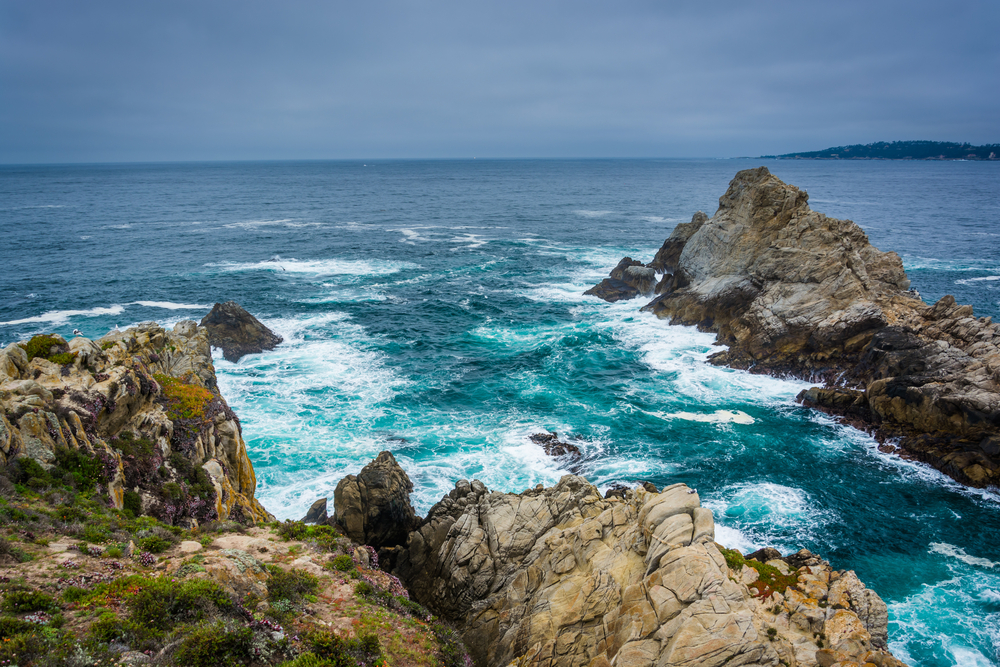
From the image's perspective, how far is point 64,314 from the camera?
54562 millimetres

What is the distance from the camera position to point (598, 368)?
47.2 metres

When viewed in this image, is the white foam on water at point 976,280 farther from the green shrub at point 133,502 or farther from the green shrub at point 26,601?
the green shrub at point 26,601

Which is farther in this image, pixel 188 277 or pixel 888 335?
pixel 188 277

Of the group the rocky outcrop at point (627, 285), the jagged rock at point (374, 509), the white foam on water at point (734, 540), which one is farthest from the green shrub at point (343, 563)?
the rocky outcrop at point (627, 285)

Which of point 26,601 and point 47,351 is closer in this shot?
point 26,601

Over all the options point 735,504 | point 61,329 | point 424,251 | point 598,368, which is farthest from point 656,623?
point 424,251

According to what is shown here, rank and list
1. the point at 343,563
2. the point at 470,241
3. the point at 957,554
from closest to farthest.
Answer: the point at 343,563, the point at 957,554, the point at 470,241

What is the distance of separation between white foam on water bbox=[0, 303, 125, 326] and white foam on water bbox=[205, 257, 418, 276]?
19.5 m

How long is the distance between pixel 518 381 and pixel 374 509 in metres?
21.1

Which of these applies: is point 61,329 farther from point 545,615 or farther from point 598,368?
point 545,615

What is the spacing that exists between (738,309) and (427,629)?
143ft

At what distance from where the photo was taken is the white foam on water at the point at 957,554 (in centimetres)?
2603

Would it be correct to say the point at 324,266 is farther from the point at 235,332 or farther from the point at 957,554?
the point at 957,554

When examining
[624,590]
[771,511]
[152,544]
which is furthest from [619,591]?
[771,511]
